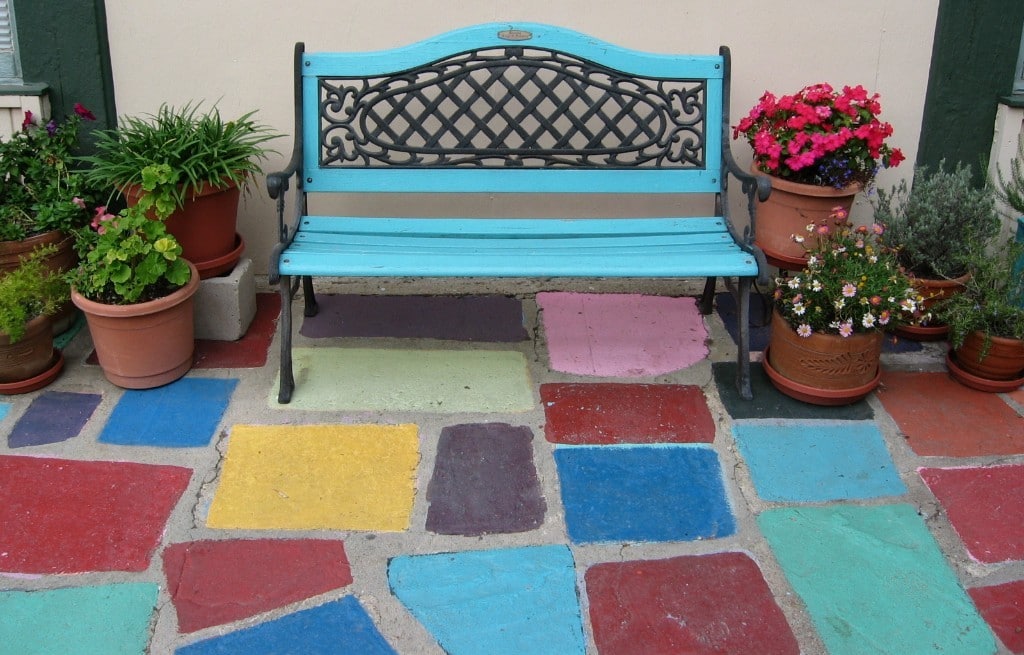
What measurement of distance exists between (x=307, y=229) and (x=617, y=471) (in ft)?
4.63

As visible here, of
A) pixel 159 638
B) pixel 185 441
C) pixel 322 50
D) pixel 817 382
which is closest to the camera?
pixel 159 638

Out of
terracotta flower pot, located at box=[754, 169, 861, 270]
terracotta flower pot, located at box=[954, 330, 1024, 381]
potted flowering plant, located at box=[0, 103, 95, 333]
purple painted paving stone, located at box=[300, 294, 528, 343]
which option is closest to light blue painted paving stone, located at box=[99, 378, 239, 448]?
purple painted paving stone, located at box=[300, 294, 528, 343]

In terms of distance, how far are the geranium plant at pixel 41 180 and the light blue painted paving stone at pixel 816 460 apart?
2.50 metres

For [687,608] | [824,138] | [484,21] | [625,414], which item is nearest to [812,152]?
→ [824,138]

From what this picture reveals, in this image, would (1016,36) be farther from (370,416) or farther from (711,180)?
(370,416)

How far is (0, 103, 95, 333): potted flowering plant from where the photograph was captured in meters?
3.38

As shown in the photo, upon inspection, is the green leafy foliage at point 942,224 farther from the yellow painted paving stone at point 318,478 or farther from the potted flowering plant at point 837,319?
the yellow painted paving stone at point 318,478

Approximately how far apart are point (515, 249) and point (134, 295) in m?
1.28

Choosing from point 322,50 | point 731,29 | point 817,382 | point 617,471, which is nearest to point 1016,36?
point 731,29

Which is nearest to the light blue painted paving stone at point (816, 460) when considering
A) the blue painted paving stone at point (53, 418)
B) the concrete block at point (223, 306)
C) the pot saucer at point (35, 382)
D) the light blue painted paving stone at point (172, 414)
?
the light blue painted paving stone at point (172, 414)

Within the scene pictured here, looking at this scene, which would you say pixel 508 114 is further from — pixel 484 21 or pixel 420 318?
pixel 420 318

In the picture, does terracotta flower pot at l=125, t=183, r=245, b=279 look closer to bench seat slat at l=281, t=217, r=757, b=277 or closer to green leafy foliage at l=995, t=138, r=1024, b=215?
bench seat slat at l=281, t=217, r=757, b=277

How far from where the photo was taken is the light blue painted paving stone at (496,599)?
7.51ft

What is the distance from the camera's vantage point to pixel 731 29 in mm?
3801
